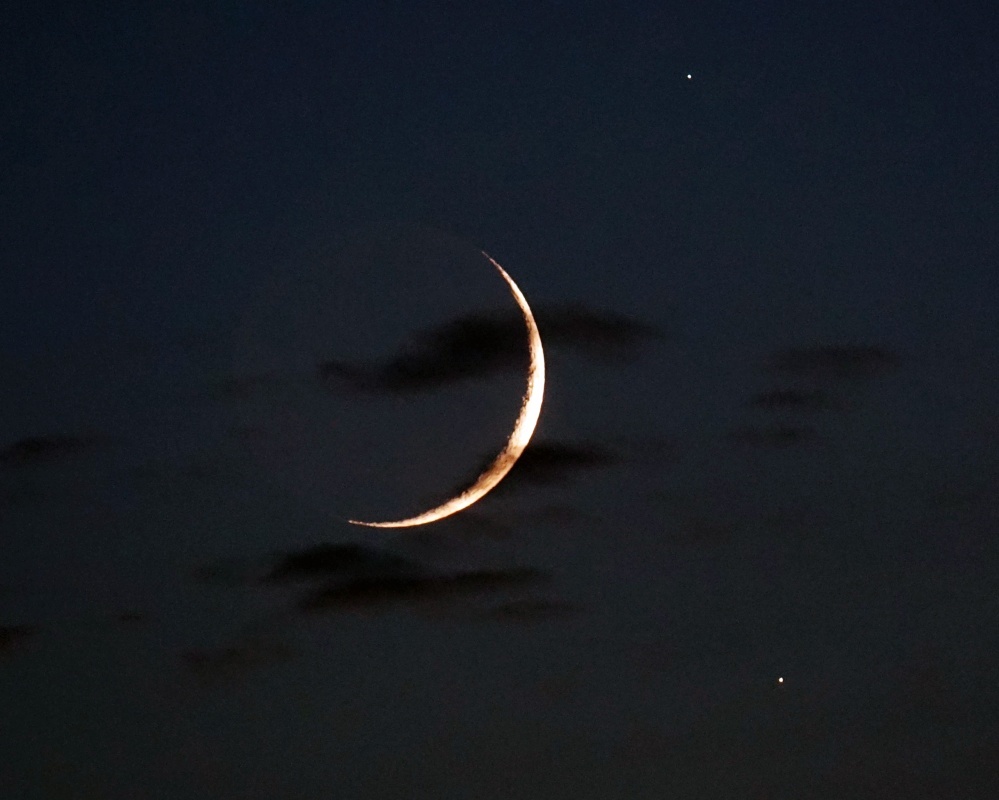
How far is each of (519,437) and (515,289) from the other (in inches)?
225

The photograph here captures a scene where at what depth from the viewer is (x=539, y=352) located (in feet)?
228

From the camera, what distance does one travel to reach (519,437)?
6600 cm

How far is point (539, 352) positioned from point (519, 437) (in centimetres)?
466

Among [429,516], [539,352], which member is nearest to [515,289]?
[539,352]

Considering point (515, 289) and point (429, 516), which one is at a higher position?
point (515, 289)

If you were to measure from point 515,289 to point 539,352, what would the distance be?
2.87 meters

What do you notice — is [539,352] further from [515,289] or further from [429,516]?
Result: [429,516]

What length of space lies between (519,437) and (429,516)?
17.5 ft

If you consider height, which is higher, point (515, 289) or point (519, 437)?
point (515, 289)

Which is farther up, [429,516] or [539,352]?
[539,352]

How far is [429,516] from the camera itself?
6888 cm
